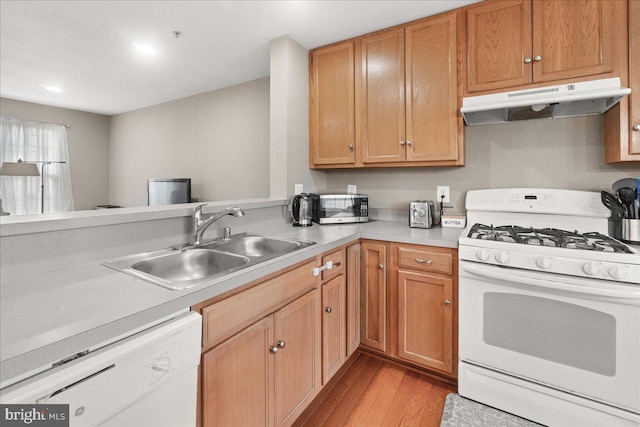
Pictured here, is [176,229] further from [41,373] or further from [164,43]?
[164,43]

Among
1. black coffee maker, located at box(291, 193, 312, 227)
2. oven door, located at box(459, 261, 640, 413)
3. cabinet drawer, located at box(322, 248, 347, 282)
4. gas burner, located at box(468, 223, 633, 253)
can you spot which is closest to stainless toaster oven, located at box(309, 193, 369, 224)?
black coffee maker, located at box(291, 193, 312, 227)

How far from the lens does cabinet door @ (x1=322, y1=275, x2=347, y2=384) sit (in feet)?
5.37

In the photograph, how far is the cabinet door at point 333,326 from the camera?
1.64 metres

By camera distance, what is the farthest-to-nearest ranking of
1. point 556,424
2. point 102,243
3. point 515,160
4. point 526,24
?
point 515,160 → point 526,24 → point 556,424 → point 102,243

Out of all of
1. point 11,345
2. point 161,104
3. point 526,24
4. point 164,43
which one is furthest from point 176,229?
point 161,104

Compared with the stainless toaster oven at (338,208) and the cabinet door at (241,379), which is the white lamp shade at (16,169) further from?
the cabinet door at (241,379)

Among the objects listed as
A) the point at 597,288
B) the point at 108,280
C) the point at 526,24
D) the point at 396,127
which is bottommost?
the point at 597,288

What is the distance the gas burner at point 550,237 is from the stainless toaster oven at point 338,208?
82 centimetres

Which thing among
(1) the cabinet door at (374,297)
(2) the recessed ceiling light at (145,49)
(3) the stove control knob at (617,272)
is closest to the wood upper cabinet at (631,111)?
(3) the stove control knob at (617,272)

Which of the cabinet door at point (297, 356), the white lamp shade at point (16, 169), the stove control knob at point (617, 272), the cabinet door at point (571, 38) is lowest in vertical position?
the cabinet door at point (297, 356)

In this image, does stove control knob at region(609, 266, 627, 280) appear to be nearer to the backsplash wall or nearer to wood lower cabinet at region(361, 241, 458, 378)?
wood lower cabinet at region(361, 241, 458, 378)

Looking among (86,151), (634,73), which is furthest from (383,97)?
(86,151)

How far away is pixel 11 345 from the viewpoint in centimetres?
58

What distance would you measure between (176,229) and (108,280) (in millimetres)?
533
